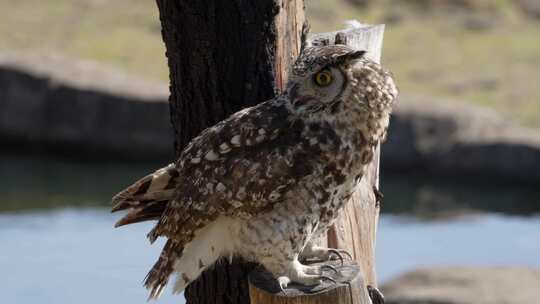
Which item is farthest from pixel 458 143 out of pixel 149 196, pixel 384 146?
pixel 149 196

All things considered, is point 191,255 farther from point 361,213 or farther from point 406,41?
point 406,41

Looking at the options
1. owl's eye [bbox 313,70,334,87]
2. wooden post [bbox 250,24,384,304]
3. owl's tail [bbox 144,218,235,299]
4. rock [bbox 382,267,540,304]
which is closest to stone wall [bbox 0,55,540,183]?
rock [bbox 382,267,540,304]

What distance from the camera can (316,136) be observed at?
115 inches

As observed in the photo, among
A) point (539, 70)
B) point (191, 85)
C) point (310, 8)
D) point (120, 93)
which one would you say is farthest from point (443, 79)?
point (191, 85)

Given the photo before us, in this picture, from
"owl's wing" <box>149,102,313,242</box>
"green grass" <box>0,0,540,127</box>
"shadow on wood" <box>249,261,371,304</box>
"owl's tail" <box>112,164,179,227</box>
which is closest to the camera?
"shadow on wood" <box>249,261,371,304</box>

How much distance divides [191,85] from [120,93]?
5.41 m

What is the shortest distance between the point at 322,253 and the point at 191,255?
1.22 ft

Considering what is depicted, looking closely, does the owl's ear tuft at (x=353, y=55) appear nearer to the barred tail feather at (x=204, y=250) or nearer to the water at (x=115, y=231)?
the barred tail feather at (x=204, y=250)

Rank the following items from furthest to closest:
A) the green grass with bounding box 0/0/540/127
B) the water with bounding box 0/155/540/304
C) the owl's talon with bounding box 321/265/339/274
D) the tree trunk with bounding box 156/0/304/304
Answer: the green grass with bounding box 0/0/540/127 → the water with bounding box 0/155/540/304 → the tree trunk with bounding box 156/0/304/304 → the owl's talon with bounding box 321/265/339/274

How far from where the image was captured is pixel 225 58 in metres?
3.38

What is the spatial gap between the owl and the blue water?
3315 millimetres

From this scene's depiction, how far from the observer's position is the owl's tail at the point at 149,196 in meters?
3.16

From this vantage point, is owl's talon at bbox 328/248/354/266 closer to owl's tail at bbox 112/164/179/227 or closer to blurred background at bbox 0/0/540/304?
owl's tail at bbox 112/164/179/227

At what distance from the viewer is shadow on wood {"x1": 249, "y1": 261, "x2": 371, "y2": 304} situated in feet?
9.25
